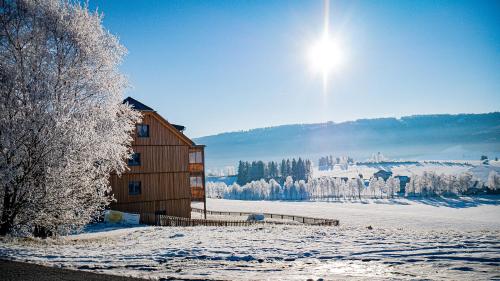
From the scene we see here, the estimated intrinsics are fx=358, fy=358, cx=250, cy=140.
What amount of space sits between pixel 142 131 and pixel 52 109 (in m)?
18.0

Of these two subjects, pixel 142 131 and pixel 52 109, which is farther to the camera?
pixel 142 131

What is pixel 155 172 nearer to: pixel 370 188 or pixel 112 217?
pixel 112 217

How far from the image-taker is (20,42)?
49.6ft

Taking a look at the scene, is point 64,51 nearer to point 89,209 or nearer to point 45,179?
point 45,179

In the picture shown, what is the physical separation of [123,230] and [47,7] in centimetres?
1348

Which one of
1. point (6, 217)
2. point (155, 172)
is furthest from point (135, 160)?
point (6, 217)

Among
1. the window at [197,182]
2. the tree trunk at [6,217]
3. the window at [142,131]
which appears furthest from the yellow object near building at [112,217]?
the window at [197,182]

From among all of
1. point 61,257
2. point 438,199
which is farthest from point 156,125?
point 438,199

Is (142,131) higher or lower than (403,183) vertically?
higher

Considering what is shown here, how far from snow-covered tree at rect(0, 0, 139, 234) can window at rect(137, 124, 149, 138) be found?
49.7 ft

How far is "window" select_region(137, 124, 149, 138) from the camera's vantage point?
3228cm

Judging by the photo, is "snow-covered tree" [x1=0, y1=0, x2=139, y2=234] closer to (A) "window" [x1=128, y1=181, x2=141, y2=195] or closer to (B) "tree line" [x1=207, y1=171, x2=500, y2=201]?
(A) "window" [x1=128, y1=181, x2=141, y2=195]

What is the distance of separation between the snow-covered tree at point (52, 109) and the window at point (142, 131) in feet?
49.7

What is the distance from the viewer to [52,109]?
574 inches
